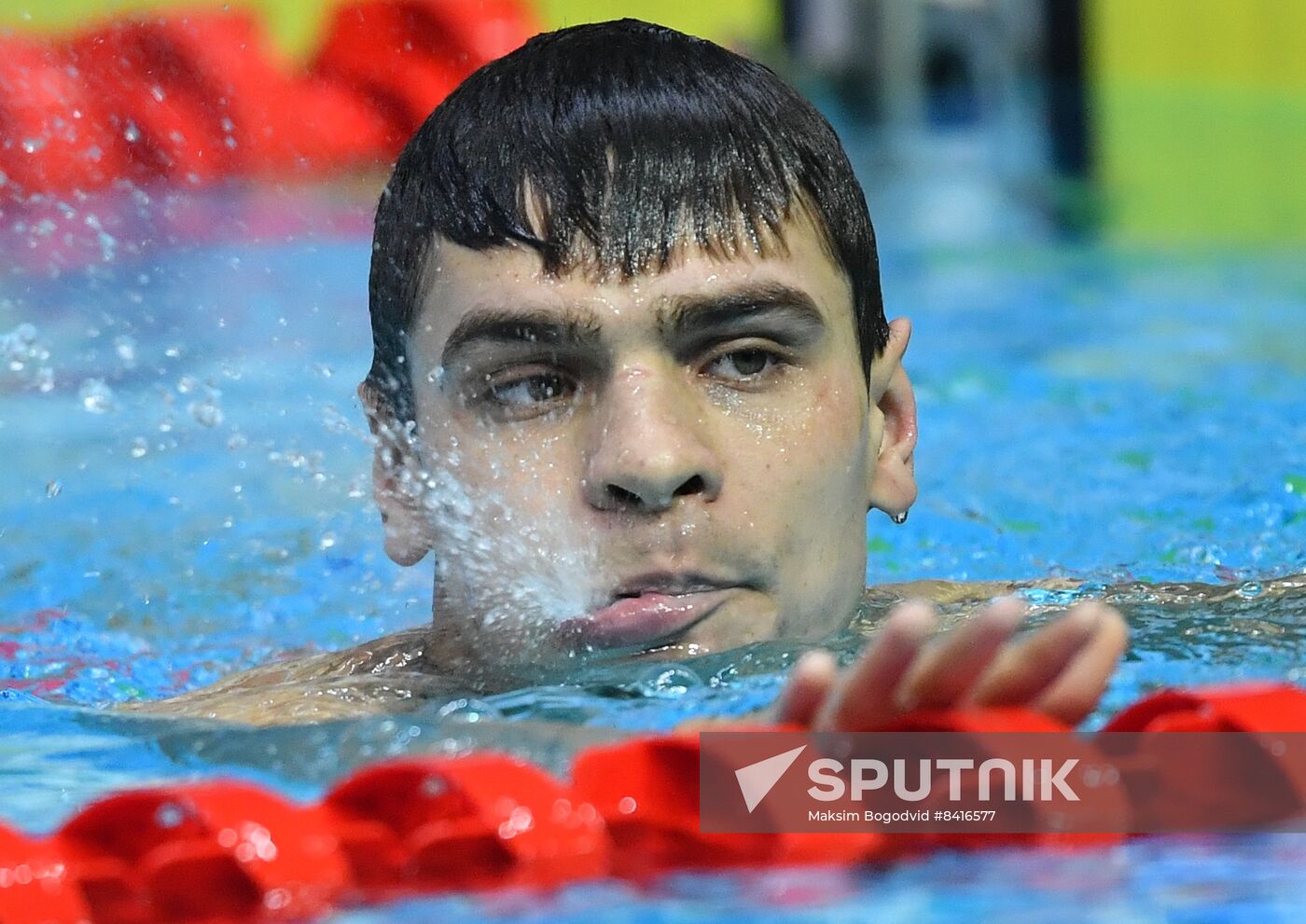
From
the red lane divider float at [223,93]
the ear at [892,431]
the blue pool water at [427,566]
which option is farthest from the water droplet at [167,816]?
the red lane divider float at [223,93]

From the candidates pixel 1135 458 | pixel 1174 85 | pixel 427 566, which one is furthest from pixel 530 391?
pixel 1174 85

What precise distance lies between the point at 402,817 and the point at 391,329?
0.74 metres

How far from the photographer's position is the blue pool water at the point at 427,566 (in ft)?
4.21

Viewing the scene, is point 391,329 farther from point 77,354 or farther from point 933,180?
point 933,180

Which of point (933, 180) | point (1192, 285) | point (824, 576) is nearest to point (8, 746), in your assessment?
point (824, 576)

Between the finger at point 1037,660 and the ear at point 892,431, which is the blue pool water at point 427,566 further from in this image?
the ear at point 892,431

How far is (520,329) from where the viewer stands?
173 cm

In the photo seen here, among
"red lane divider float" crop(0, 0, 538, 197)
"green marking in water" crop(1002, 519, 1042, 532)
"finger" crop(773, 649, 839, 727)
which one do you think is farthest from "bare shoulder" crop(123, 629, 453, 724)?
"red lane divider float" crop(0, 0, 538, 197)

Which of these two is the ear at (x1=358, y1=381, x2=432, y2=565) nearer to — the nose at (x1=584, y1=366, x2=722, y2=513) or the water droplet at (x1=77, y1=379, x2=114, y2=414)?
the nose at (x1=584, y1=366, x2=722, y2=513)

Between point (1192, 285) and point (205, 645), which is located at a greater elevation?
point (1192, 285)

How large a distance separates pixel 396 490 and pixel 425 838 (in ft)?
2.21

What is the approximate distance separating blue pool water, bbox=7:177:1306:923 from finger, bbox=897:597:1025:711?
130 mm

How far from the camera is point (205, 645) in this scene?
2586 mm

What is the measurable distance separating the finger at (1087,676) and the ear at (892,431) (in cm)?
69
